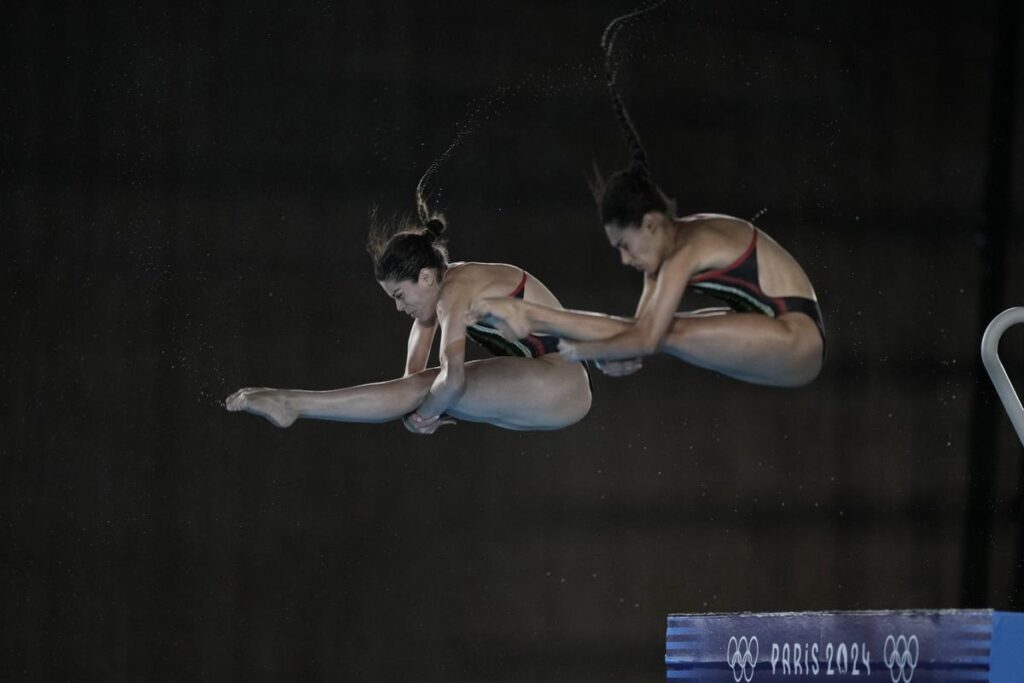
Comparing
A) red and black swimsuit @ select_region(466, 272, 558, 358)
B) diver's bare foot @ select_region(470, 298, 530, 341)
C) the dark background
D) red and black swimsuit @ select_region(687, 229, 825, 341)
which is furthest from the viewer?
the dark background

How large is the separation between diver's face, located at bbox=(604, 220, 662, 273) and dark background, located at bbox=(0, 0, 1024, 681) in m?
3.66

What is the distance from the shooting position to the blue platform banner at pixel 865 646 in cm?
435

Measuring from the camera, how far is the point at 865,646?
Answer: 15.2ft

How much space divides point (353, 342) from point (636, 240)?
3.70 meters

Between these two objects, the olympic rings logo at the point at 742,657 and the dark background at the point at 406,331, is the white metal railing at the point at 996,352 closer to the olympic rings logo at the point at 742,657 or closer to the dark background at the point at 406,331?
the olympic rings logo at the point at 742,657

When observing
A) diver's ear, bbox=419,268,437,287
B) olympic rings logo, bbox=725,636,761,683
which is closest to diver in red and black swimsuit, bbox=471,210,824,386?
diver's ear, bbox=419,268,437,287

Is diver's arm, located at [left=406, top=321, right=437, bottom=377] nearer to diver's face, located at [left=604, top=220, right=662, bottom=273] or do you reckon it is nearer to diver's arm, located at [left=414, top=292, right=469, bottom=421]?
diver's arm, located at [left=414, top=292, right=469, bottom=421]

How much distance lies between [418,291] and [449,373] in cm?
30

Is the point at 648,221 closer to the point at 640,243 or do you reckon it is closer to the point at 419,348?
the point at 640,243

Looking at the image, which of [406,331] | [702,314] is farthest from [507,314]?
[406,331]

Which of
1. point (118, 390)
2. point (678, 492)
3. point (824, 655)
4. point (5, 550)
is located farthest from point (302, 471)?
point (824, 655)

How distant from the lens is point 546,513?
23.8 ft

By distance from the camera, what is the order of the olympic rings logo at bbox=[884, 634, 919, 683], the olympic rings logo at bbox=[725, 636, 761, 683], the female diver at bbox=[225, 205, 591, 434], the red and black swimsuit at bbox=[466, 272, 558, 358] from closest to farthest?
the female diver at bbox=[225, 205, 591, 434]
the red and black swimsuit at bbox=[466, 272, 558, 358]
the olympic rings logo at bbox=[884, 634, 919, 683]
the olympic rings logo at bbox=[725, 636, 761, 683]

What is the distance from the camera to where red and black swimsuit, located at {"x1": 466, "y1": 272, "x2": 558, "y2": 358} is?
4.52 m
